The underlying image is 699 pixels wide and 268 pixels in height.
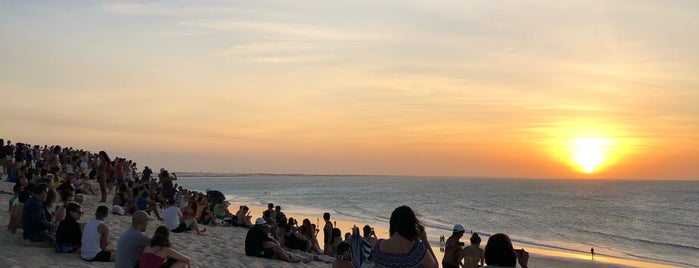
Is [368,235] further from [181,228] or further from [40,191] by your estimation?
[40,191]

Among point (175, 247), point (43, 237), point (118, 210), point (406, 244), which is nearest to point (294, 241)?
point (175, 247)

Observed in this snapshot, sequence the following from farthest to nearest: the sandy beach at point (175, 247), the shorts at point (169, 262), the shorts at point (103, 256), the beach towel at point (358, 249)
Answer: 1. the shorts at point (103, 256)
2. the sandy beach at point (175, 247)
3. the shorts at point (169, 262)
4. the beach towel at point (358, 249)

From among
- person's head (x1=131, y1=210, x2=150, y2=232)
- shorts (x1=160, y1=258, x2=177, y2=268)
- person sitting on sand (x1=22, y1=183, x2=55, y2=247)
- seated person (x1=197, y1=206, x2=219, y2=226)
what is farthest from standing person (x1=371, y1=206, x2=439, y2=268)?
seated person (x1=197, y1=206, x2=219, y2=226)

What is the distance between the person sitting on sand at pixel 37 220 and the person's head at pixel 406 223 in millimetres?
7749

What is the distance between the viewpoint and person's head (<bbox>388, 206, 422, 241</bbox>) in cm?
456

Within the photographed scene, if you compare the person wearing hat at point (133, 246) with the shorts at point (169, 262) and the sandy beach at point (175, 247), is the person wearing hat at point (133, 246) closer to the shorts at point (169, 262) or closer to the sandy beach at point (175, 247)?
the shorts at point (169, 262)

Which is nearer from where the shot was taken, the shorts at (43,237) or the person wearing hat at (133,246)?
the person wearing hat at (133,246)

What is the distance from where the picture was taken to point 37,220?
10203mm

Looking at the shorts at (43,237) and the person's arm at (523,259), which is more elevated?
the person's arm at (523,259)

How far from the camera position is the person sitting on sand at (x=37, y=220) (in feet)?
32.8

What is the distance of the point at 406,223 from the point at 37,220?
8124 millimetres

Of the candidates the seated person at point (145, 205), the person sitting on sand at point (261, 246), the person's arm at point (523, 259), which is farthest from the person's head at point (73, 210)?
the person's arm at point (523, 259)

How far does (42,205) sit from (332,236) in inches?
→ 318

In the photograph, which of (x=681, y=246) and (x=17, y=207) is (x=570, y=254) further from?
(x=17, y=207)
